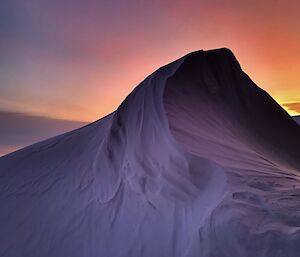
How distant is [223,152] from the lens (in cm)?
514

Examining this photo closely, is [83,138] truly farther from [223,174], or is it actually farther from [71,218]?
[223,174]

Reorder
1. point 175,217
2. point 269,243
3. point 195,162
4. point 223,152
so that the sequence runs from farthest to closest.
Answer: point 223,152, point 195,162, point 175,217, point 269,243

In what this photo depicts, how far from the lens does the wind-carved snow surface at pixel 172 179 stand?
3.69m

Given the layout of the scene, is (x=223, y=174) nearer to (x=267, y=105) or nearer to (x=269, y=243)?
(x=269, y=243)

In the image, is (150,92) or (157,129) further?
(150,92)

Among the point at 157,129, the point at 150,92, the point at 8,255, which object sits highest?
the point at 150,92

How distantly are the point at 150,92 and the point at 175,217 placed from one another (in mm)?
2961

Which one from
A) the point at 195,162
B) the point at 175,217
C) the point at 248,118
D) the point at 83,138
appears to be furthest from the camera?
the point at 83,138

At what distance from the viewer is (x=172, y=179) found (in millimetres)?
4613

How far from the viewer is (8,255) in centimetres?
486

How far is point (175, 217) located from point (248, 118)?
3.60m

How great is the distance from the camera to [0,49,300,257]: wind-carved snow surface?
3686 millimetres

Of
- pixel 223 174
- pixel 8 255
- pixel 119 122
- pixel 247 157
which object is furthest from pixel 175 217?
pixel 119 122

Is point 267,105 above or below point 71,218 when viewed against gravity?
above
